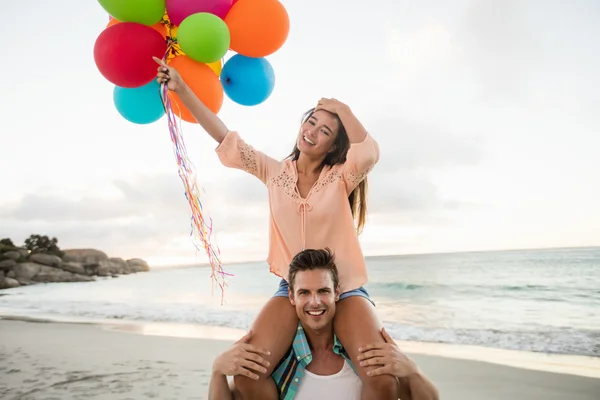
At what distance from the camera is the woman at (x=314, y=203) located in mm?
2336

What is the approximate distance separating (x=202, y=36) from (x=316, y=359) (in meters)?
1.65

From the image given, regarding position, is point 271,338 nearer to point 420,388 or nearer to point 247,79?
point 420,388

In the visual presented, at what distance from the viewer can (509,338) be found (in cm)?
780

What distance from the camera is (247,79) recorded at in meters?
2.71

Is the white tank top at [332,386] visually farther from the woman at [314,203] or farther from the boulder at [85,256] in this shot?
the boulder at [85,256]

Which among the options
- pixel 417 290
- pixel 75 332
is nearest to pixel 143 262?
pixel 417 290

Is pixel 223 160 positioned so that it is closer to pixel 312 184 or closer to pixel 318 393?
pixel 312 184

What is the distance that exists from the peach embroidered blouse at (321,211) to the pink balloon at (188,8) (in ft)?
2.02

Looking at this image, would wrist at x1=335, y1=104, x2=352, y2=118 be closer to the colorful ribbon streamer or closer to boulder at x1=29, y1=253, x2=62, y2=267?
the colorful ribbon streamer

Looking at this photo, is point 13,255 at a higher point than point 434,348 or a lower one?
higher

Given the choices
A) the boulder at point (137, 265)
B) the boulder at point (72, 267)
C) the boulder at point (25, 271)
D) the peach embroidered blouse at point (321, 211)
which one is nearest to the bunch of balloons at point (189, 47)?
the peach embroidered blouse at point (321, 211)

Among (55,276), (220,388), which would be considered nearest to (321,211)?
(220,388)

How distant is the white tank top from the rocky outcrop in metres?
22.8

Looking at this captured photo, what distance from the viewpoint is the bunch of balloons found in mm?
2344
